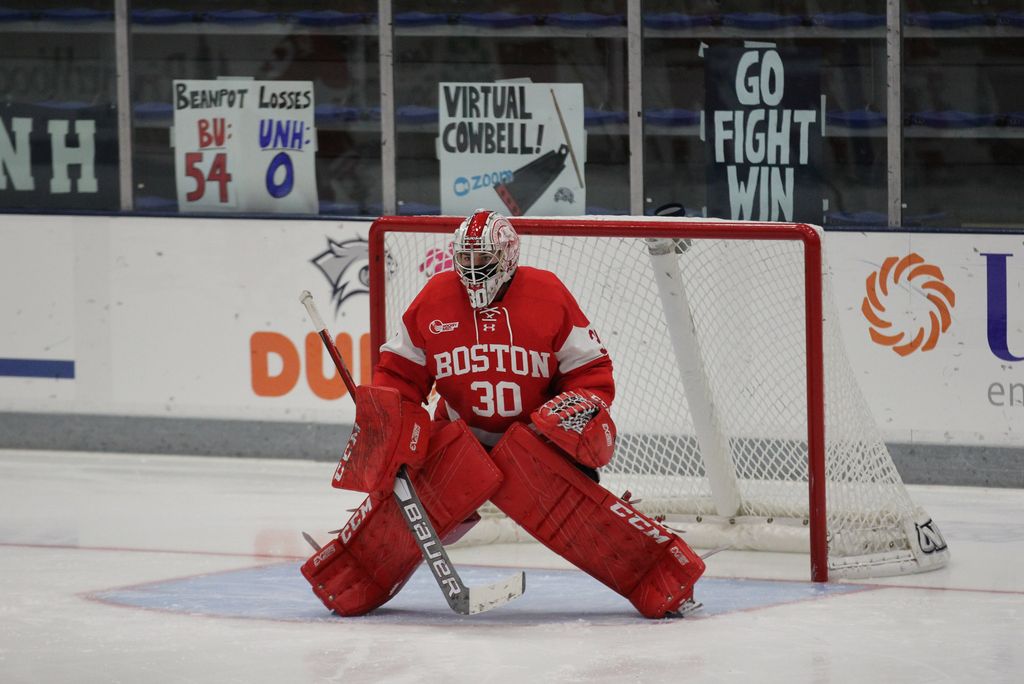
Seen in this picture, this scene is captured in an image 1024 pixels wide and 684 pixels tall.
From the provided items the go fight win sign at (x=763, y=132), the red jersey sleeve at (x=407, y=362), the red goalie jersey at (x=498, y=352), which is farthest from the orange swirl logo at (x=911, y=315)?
the red jersey sleeve at (x=407, y=362)

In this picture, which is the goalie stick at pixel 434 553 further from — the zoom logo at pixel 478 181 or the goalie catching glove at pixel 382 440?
the zoom logo at pixel 478 181

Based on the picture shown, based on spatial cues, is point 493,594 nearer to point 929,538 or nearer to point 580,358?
point 580,358

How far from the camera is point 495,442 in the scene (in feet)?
17.0

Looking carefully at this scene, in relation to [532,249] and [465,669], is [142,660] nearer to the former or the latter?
[465,669]

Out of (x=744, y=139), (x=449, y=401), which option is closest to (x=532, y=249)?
(x=744, y=139)

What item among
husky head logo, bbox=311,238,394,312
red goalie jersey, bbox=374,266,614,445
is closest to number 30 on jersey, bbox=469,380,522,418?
red goalie jersey, bbox=374,266,614,445

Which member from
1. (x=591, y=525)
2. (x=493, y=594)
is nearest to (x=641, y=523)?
(x=591, y=525)

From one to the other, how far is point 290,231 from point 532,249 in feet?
3.96

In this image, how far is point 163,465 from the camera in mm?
7672

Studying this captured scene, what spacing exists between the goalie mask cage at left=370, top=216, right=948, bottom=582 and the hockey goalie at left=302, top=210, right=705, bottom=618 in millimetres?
671

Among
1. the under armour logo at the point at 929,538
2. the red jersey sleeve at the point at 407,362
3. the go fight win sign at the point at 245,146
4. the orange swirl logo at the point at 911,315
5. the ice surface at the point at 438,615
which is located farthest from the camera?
the go fight win sign at the point at 245,146

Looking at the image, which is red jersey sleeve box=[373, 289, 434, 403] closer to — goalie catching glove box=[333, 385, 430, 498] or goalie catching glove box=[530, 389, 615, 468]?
goalie catching glove box=[333, 385, 430, 498]

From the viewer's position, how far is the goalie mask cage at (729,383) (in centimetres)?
561

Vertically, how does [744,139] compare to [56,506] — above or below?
above
